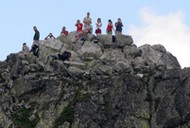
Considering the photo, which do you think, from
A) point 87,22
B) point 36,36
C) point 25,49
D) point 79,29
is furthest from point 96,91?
point 79,29

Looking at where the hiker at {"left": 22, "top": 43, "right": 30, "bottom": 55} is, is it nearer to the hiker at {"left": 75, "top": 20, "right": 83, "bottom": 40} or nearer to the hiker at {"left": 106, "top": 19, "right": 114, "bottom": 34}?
the hiker at {"left": 75, "top": 20, "right": 83, "bottom": 40}

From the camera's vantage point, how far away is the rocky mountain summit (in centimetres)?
5450

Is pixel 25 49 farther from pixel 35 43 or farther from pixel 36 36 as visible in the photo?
pixel 36 36

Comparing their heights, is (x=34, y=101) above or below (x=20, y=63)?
below

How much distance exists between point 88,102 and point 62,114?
3136 millimetres

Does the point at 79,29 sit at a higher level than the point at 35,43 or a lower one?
higher

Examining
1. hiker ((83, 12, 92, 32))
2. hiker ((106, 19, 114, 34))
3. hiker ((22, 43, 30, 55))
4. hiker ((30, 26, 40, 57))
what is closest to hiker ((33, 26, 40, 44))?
hiker ((30, 26, 40, 57))

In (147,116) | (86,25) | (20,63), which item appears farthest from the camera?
(86,25)

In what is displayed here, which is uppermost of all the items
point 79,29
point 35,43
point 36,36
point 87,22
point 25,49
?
point 87,22

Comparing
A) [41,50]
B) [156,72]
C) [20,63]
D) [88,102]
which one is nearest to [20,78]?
[20,63]

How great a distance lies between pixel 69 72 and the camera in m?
61.3

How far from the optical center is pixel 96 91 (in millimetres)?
57531

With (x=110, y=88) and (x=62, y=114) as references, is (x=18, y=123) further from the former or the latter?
(x=110, y=88)

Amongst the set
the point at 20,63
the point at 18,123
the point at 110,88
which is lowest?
the point at 18,123
